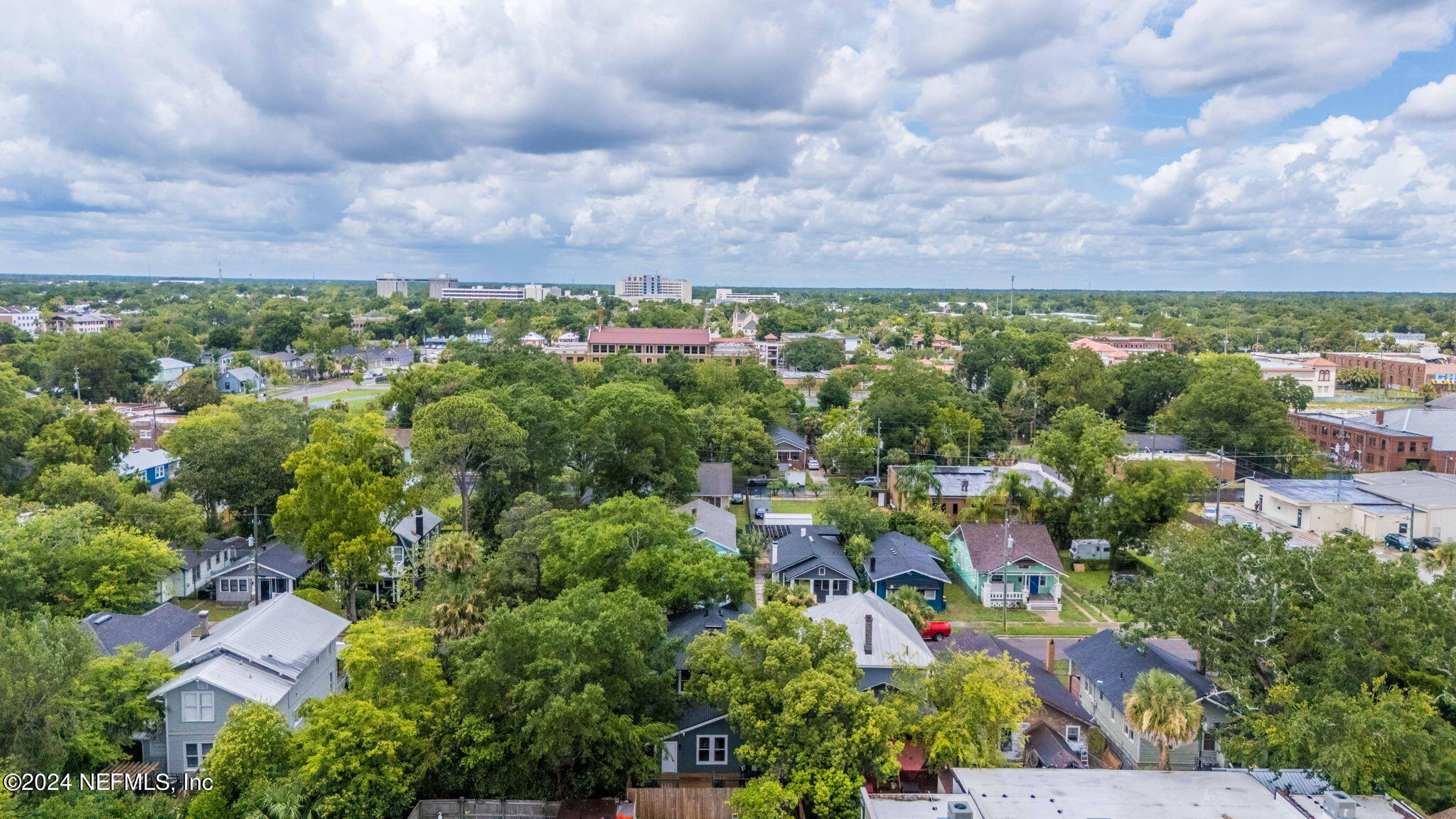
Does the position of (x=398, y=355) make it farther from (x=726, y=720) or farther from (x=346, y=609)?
(x=726, y=720)

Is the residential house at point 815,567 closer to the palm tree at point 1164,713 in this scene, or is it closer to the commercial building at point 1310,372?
the palm tree at point 1164,713

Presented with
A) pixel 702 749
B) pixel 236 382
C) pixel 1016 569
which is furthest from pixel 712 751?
pixel 236 382

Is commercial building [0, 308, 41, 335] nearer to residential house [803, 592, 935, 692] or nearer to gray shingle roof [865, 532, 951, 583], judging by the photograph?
gray shingle roof [865, 532, 951, 583]

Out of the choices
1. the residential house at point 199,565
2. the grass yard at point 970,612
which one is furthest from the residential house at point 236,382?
the grass yard at point 970,612

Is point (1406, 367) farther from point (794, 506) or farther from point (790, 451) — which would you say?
point (794, 506)

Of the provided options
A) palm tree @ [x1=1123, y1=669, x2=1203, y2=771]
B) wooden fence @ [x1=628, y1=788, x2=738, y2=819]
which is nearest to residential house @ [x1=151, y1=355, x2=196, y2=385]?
wooden fence @ [x1=628, y1=788, x2=738, y2=819]

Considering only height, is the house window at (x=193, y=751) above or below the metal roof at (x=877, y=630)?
below
